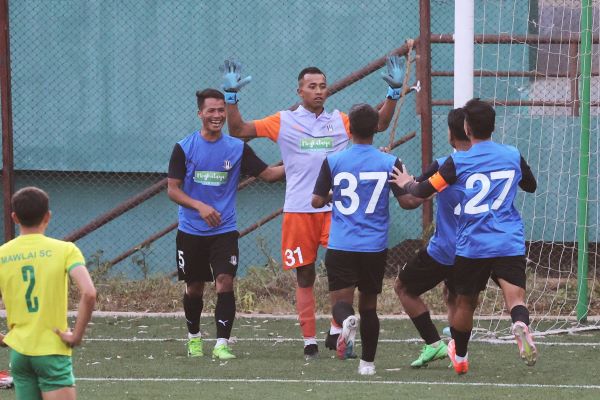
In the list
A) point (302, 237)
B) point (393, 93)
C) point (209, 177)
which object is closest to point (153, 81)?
point (209, 177)

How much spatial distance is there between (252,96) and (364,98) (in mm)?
1319

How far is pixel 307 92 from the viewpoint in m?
9.99

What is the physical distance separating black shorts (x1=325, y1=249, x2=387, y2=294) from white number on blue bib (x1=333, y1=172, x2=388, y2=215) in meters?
0.28

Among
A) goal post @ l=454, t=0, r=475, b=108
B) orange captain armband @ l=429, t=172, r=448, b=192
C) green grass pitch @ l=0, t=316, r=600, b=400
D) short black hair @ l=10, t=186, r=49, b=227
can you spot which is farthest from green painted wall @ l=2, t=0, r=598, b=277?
short black hair @ l=10, t=186, r=49, b=227

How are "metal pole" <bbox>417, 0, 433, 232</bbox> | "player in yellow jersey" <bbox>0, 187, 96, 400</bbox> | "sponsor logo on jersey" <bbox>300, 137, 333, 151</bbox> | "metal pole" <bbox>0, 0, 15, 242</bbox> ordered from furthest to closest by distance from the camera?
"metal pole" <bbox>0, 0, 15, 242</bbox> → "metal pole" <bbox>417, 0, 433, 232</bbox> → "sponsor logo on jersey" <bbox>300, 137, 333, 151</bbox> → "player in yellow jersey" <bbox>0, 187, 96, 400</bbox>

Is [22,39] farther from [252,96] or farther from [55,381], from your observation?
[55,381]

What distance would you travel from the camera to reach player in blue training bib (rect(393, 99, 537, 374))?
26.5ft

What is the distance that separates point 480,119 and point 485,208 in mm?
540

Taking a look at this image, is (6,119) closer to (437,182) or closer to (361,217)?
(361,217)

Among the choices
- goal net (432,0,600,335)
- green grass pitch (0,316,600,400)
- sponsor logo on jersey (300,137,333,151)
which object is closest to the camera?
green grass pitch (0,316,600,400)

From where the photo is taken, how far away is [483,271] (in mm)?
8188

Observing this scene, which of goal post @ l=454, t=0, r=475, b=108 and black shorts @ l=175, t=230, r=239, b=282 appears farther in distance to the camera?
goal post @ l=454, t=0, r=475, b=108

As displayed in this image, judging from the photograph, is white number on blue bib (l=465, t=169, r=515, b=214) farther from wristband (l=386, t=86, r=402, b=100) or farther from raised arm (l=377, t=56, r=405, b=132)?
wristband (l=386, t=86, r=402, b=100)

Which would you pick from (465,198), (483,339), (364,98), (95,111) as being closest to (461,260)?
(465,198)
